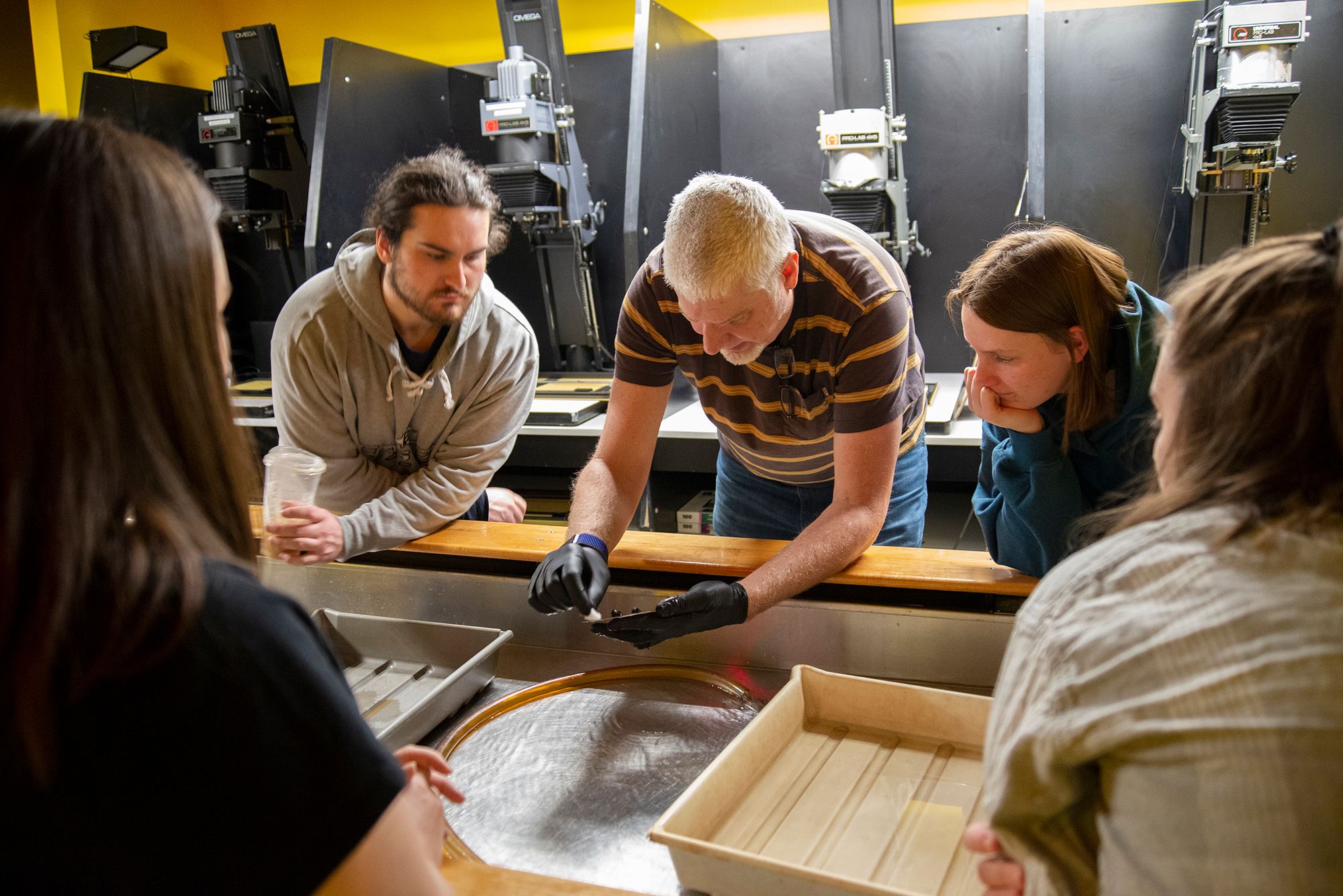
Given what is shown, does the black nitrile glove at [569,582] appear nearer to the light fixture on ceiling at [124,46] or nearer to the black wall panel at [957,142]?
the black wall panel at [957,142]

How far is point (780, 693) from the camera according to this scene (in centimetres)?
123

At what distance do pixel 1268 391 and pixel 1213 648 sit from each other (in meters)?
0.18

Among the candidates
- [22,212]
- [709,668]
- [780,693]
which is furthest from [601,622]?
[22,212]

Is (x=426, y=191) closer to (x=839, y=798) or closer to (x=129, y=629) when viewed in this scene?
(x=839, y=798)

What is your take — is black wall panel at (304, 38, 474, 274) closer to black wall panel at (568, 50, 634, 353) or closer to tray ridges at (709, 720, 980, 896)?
black wall panel at (568, 50, 634, 353)

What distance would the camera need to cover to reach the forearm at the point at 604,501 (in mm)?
1693

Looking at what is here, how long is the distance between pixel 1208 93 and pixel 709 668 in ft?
7.60

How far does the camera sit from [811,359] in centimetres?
175

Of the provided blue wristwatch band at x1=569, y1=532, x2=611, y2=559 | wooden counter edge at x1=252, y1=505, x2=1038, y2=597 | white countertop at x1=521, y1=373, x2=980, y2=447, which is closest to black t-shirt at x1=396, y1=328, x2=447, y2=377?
wooden counter edge at x1=252, y1=505, x2=1038, y2=597

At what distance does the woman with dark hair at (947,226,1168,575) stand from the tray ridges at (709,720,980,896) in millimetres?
393

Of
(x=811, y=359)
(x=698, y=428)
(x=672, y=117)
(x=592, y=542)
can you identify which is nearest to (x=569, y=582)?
(x=592, y=542)

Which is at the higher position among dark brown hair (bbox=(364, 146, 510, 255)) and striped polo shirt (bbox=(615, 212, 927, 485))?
dark brown hair (bbox=(364, 146, 510, 255))

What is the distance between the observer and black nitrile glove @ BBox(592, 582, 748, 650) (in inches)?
55.0

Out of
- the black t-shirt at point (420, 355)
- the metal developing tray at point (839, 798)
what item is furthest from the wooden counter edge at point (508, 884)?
the black t-shirt at point (420, 355)
